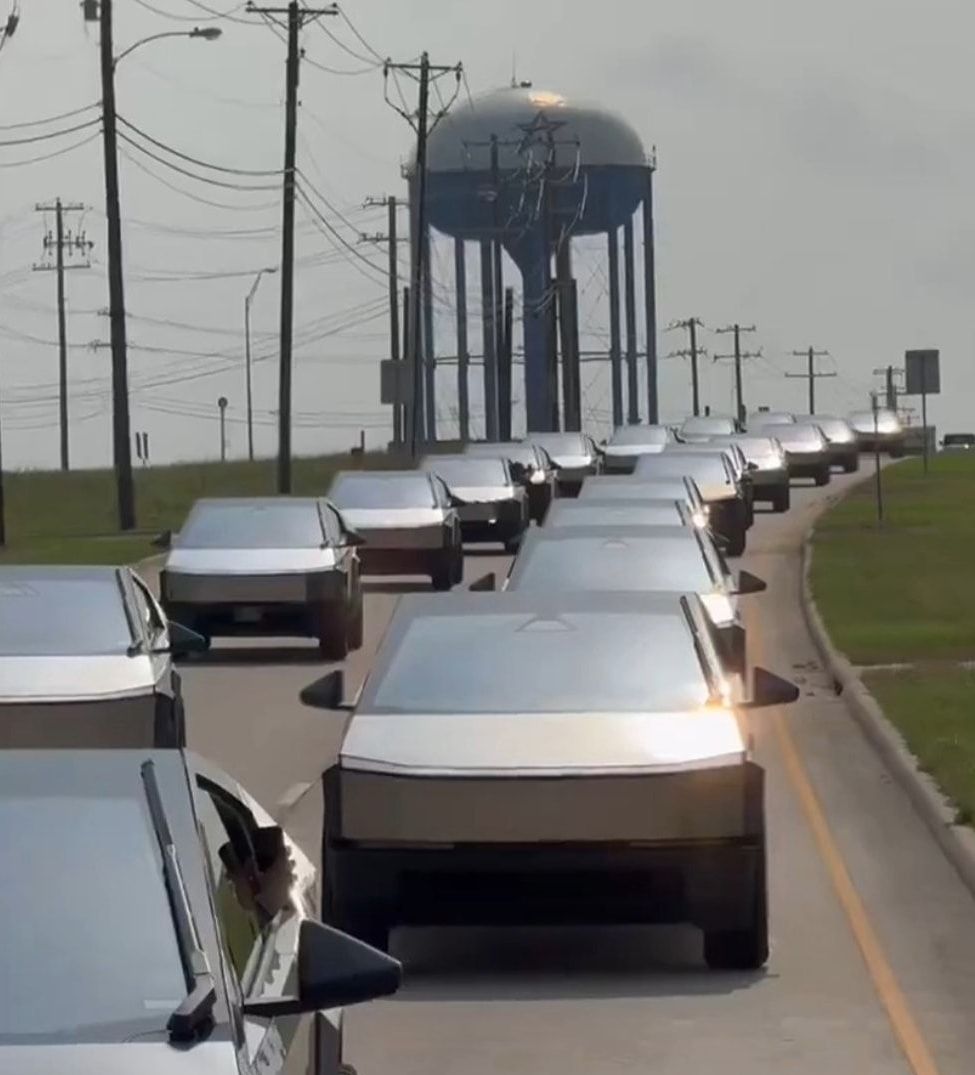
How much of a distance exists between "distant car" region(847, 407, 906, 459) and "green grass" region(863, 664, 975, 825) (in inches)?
2388

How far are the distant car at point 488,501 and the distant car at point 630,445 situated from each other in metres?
15.8

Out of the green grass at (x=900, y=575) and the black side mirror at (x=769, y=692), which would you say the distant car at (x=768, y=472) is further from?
the black side mirror at (x=769, y=692)

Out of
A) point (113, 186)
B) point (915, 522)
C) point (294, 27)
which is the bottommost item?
point (915, 522)

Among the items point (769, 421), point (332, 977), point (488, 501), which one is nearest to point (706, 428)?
point (769, 421)

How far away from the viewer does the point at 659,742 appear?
40.3ft

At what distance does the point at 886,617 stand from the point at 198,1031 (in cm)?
2847

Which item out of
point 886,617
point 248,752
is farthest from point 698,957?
point 886,617

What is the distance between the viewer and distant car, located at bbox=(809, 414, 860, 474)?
80312 millimetres

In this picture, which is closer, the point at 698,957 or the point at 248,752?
the point at 698,957

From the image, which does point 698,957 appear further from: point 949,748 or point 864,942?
point 949,748

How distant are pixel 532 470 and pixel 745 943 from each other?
42.9 metres

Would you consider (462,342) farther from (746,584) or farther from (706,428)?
(746,584)

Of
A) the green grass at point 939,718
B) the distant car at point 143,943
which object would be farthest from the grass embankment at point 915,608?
the distant car at point 143,943

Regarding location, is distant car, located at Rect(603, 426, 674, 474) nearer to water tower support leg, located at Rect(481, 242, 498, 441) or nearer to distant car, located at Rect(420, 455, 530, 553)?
distant car, located at Rect(420, 455, 530, 553)
